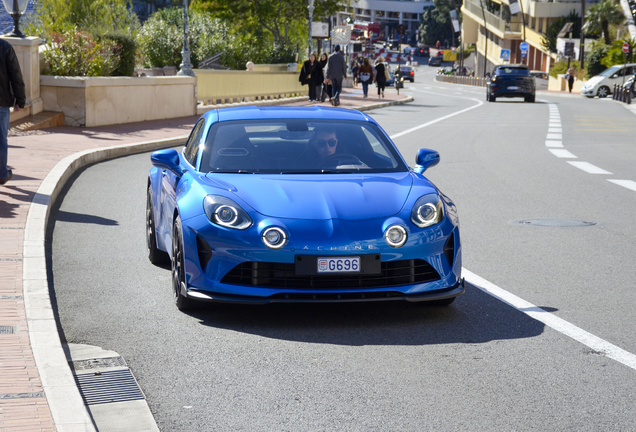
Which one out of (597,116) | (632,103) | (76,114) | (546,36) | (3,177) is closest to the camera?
(3,177)

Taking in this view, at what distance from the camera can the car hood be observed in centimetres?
584

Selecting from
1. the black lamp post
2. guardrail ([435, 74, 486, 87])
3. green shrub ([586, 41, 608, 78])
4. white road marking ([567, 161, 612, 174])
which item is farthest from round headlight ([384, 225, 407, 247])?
guardrail ([435, 74, 486, 87])

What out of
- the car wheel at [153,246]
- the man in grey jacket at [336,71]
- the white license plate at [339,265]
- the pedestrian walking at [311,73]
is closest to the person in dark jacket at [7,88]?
the car wheel at [153,246]

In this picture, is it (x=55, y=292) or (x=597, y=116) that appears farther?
(x=597, y=116)

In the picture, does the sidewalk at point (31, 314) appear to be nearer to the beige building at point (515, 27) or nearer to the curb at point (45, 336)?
the curb at point (45, 336)

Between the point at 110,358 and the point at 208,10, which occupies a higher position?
the point at 208,10

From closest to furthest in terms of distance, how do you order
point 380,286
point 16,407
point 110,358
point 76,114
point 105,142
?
1. point 16,407
2. point 110,358
3. point 380,286
4. point 105,142
5. point 76,114

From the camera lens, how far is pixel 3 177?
10562 millimetres

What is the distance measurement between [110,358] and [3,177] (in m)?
5.94

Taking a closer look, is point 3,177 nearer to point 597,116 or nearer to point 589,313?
point 589,313

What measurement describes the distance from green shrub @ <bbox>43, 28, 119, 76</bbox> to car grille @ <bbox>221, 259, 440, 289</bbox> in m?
16.8

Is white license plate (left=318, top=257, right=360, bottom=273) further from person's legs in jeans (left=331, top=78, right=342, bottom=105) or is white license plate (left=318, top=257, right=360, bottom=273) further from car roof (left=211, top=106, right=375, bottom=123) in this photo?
person's legs in jeans (left=331, top=78, right=342, bottom=105)

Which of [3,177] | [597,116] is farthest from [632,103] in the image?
[3,177]

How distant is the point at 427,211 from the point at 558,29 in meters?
91.6
